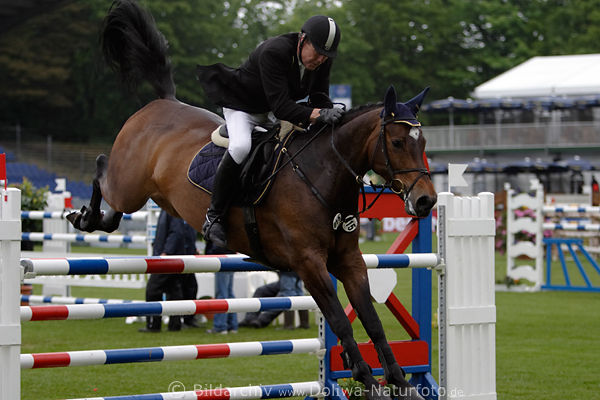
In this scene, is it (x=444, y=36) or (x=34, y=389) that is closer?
(x=34, y=389)

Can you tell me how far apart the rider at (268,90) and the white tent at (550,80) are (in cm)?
3611

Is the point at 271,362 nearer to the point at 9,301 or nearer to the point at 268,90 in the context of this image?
the point at 268,90

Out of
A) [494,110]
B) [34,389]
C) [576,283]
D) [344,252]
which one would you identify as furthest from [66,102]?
[344,252]

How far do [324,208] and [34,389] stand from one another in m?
3.64

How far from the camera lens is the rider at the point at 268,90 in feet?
15.6

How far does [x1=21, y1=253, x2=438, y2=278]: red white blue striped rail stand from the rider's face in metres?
1.12

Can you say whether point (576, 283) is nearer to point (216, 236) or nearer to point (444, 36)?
point (216, 236)

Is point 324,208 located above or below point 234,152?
below

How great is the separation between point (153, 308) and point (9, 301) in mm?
874

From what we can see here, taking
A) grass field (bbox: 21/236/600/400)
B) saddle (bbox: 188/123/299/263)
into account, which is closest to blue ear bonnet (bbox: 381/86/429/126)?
saddle (bbox: 188/123/299/263)

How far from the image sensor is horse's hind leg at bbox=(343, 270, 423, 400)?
15.1 ft

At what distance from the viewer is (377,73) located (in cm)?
5494

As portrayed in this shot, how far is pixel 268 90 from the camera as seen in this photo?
4.81 metres

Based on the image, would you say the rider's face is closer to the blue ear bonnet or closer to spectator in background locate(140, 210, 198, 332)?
the blue ear bonnet
